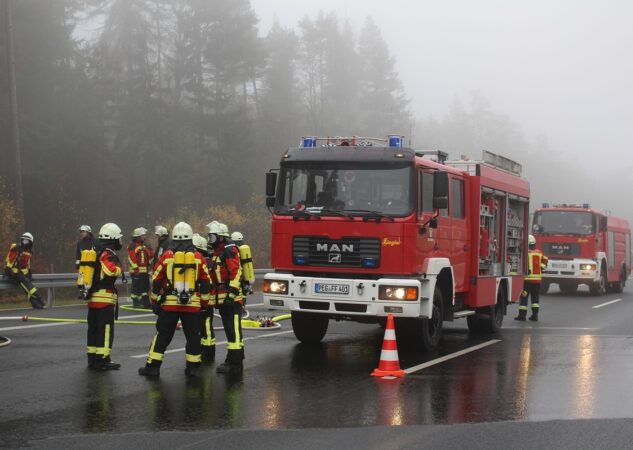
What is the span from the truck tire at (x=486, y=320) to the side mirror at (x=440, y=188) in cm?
421

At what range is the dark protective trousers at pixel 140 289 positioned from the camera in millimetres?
19603

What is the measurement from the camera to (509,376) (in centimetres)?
1068

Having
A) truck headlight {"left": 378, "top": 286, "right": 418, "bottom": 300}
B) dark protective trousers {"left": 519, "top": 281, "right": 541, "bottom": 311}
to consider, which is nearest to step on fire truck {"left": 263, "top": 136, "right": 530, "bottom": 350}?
truck headlight {"left": 378, "top": 286, "right": 418, "bottom": 300}

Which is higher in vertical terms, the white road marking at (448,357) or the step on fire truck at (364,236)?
the step on fire truck at (364,236)

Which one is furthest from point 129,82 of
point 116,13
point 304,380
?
point 304,380

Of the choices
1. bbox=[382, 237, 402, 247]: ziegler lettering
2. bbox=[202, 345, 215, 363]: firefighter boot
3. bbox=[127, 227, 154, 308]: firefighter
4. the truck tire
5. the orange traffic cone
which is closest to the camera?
the orange traffic cone

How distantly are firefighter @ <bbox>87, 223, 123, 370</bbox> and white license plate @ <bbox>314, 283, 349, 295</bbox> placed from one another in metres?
2.75

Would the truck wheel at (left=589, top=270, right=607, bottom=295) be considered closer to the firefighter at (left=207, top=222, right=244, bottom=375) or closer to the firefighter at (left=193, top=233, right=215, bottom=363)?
the firefighter at (left=193, top=233, right=215, bottom=363)

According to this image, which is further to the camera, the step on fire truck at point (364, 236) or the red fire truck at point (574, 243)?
the red fire truck at point (574, 243)

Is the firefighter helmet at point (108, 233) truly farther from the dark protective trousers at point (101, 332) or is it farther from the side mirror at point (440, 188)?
the side mirror at point (440, 188)

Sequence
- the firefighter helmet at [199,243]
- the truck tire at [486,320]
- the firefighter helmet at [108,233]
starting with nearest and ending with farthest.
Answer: the firefighter helmet at [108,233], the firefighter helmet at [199,243], the truck tire at [486,320]

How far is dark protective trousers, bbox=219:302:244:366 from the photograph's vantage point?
34.4 ft

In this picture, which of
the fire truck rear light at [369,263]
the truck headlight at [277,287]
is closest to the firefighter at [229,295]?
the truck headlight at [277,287]

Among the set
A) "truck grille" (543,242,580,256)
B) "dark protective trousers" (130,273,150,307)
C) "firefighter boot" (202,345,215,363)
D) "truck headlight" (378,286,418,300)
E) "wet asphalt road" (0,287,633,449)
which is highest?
"truck grille" (543,242,580,256)
